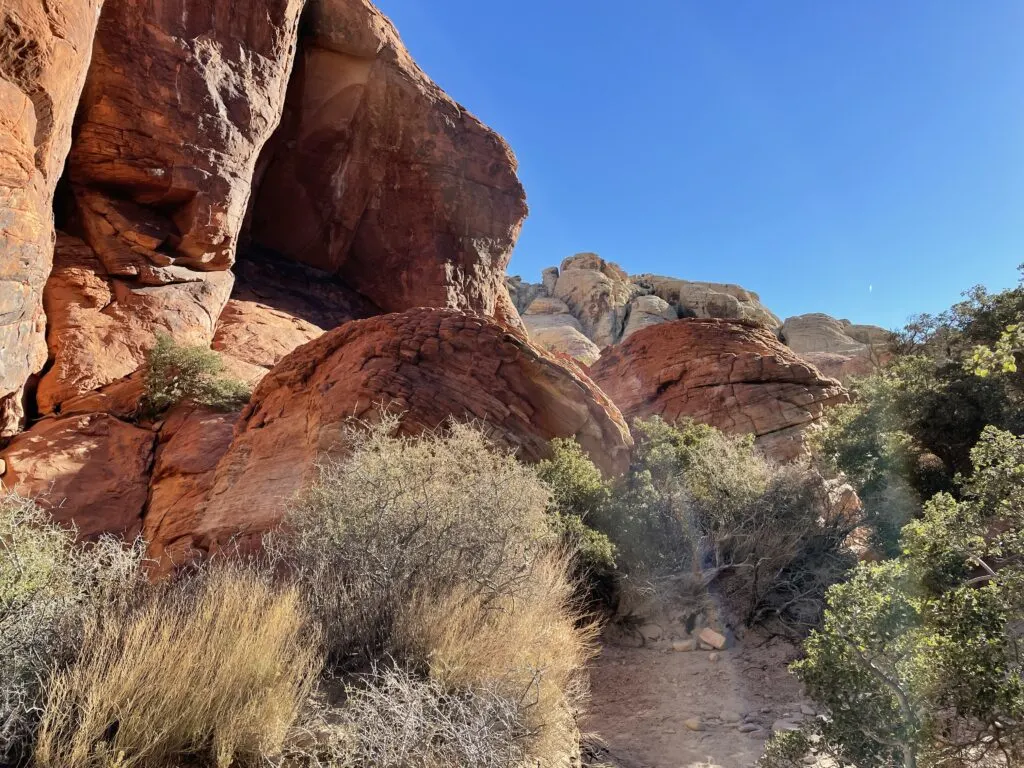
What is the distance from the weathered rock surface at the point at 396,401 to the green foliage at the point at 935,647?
5.13 meters

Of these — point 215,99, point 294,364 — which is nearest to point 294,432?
point 294,364

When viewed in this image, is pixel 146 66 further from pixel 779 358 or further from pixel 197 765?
pixel 779 358

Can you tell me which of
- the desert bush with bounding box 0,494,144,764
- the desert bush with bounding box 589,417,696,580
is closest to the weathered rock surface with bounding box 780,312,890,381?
the desert bush with bounding box 589,417,696,580

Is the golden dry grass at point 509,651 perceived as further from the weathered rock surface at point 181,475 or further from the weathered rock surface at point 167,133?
the weathered rock surface at point 167,133

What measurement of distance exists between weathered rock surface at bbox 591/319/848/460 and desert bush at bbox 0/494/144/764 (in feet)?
42.1

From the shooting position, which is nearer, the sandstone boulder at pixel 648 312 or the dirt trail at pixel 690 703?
the dirt trail at pixel 690 703

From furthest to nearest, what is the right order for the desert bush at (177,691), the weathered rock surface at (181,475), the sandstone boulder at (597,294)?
the sandstone boulder at (597,294), the weathered rock surface at (181,475), the desert bush at (177,691)

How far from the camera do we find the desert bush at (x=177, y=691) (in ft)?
8.37

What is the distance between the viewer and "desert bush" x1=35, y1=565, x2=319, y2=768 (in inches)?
100

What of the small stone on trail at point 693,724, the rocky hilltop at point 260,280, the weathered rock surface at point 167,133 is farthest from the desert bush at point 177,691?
the weathered rock surface at point 167,133

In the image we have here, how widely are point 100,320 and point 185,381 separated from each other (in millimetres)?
3304

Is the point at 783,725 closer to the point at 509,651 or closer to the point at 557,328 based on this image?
the point at 509,651

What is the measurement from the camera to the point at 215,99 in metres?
15.4

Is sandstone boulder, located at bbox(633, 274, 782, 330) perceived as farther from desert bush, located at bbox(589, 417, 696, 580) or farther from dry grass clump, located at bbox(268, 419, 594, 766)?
dry grass clump, located at bbox(268, 419, 594, 766)
